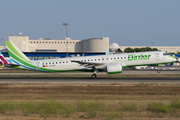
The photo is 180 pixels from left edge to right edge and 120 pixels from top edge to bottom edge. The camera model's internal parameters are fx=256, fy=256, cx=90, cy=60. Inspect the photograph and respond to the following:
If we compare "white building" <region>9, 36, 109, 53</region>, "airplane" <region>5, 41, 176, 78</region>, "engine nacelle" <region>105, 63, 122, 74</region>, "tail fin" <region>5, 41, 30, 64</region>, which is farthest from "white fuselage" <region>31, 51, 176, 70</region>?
"white building" <region>9, 36, 109, 53</region>

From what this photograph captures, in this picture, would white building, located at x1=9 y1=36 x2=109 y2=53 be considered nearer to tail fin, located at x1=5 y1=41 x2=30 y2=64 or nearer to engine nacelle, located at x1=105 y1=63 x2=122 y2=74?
tail fin, located at x1=5 y1=41 x2=30 y2=64

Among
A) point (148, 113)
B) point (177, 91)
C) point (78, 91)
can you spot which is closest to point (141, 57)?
point (177, 91)

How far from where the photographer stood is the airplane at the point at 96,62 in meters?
39.4

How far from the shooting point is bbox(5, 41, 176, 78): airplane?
129ft

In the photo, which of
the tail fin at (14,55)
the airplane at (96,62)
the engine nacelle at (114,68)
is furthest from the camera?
the tail fin at (14,55)

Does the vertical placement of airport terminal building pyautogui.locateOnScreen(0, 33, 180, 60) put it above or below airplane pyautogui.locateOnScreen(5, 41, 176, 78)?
above

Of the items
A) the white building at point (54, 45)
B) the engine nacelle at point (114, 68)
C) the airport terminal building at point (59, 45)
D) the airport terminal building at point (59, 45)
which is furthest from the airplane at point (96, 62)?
the white building at point (54, 45)

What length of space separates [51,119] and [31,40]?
16074 centimetres

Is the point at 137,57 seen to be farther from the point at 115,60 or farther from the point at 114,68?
the point at 114,68

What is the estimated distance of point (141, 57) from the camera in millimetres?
39500

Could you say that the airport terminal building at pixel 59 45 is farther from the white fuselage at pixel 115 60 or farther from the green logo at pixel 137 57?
the green logo at pixel 137 57

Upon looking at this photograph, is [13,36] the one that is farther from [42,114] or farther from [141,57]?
[42,114]

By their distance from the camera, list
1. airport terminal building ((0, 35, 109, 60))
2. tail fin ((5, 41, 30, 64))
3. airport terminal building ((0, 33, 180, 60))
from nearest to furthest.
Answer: tail fin ((5, 41, 30, 64))
airport terminal building ((0, 35, 109, 60))
airport terminal building ((0, 33, 180, 60))

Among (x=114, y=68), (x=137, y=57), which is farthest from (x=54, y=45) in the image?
(x=114, y=68)
